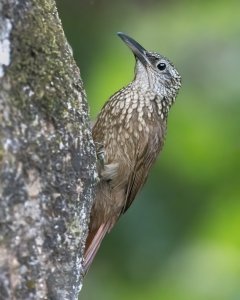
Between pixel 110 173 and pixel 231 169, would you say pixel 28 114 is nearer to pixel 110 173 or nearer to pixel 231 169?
pixel 110 173

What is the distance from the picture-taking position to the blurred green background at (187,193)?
21.4 feet

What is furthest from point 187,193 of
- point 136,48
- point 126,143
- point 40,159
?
point 40,159

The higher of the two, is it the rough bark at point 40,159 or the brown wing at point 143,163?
the rough bark at point 40,159

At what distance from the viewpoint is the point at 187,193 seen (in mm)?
7078

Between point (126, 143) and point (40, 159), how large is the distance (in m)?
1.81

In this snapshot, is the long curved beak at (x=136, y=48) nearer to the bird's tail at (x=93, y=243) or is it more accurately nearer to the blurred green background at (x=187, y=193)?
the blurred green background at (x=187, y=193)

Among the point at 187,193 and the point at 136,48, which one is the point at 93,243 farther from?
the point at 187,193

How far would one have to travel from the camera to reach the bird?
18.1ft

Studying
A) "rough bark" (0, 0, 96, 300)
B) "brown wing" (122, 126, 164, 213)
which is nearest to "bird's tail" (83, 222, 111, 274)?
"brown wing" (122, 126, 164, 213)

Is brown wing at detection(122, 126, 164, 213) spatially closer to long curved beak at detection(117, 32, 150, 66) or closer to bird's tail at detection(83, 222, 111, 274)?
bird's tail at detection(83, 222, 111, 274)

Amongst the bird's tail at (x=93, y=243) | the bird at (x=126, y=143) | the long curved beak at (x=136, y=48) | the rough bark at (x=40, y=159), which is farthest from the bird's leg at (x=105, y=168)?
the rough bark at (x=40, y=159)

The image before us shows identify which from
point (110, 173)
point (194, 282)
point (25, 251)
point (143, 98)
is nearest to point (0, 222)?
point (25, 251)

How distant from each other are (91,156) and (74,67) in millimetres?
353

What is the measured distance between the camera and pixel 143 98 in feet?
19.4
